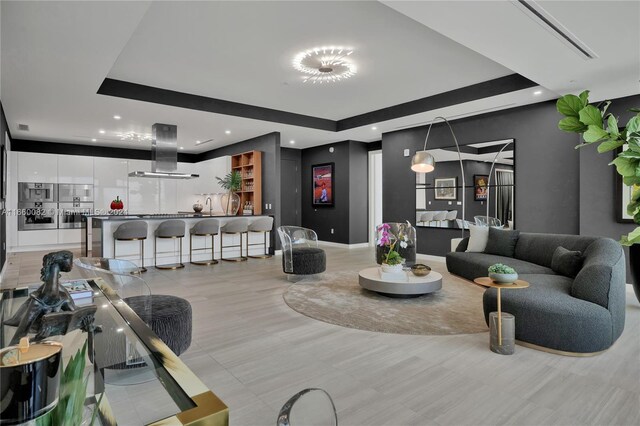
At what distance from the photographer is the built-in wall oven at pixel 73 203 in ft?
30.7

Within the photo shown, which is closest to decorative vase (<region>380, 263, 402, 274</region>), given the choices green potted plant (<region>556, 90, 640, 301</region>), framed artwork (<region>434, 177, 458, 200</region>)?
framed artwork (<region>434, 177, 458, 200</region>)

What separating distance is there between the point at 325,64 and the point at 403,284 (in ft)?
9.53

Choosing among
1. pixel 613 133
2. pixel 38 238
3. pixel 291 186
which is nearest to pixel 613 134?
pixel 613 133

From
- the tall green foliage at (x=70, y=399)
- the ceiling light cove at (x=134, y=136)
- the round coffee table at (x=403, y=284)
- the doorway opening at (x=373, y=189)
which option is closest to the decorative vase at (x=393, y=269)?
the round coffee table at (x=403, y=284)

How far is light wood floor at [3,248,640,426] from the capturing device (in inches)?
82.7

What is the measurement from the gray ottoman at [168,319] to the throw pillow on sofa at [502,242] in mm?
4478

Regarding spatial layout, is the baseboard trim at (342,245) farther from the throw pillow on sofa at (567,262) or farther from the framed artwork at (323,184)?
the throw pillow on sofa at (567,262)

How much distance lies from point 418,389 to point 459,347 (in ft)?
2.84

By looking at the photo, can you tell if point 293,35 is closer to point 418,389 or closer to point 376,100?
point 376,100

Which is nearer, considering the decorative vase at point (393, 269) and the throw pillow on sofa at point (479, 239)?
the decorative vase at point (393, 269)

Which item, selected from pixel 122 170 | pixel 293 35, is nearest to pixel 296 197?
pixel 122 170

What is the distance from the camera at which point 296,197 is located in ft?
36.1

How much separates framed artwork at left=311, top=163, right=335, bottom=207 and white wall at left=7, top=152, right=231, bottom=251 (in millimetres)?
2399

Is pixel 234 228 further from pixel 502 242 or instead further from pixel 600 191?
pixel 600 191
